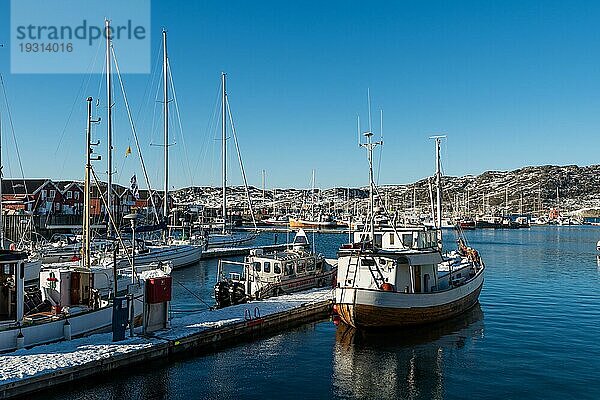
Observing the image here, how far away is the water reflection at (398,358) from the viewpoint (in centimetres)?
1958

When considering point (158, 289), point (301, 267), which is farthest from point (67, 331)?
point (301, 267)

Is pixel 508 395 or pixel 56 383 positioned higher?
pixel 56 383

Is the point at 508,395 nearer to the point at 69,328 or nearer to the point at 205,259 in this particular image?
the point at 69,328

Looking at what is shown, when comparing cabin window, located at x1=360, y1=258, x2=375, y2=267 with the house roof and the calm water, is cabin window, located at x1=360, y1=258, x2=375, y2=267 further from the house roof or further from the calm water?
the house roof

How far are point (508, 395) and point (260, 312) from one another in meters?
12.6

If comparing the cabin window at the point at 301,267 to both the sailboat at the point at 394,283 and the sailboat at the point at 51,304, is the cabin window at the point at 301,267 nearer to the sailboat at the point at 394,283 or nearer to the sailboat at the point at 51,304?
the sailboat at the point at 394,283

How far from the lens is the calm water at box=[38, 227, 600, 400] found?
18875 millimetres

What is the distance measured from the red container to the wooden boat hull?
8.73m

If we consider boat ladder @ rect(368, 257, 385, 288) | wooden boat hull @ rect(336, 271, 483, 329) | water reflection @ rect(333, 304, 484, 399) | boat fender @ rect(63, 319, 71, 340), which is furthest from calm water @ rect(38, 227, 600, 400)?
boat fender @ rect(63, 319, 71, 340)

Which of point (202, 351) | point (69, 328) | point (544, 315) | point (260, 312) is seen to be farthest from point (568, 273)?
point (69, 328)

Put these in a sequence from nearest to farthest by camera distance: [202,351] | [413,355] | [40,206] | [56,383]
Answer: [56,383] < [202,351] < [413,355] < [40,206]

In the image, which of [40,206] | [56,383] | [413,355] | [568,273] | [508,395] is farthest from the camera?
[40,206]

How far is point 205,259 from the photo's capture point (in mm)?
68375

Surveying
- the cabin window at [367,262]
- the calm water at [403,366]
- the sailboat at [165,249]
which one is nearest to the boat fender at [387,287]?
the cabin window at [367,262]
